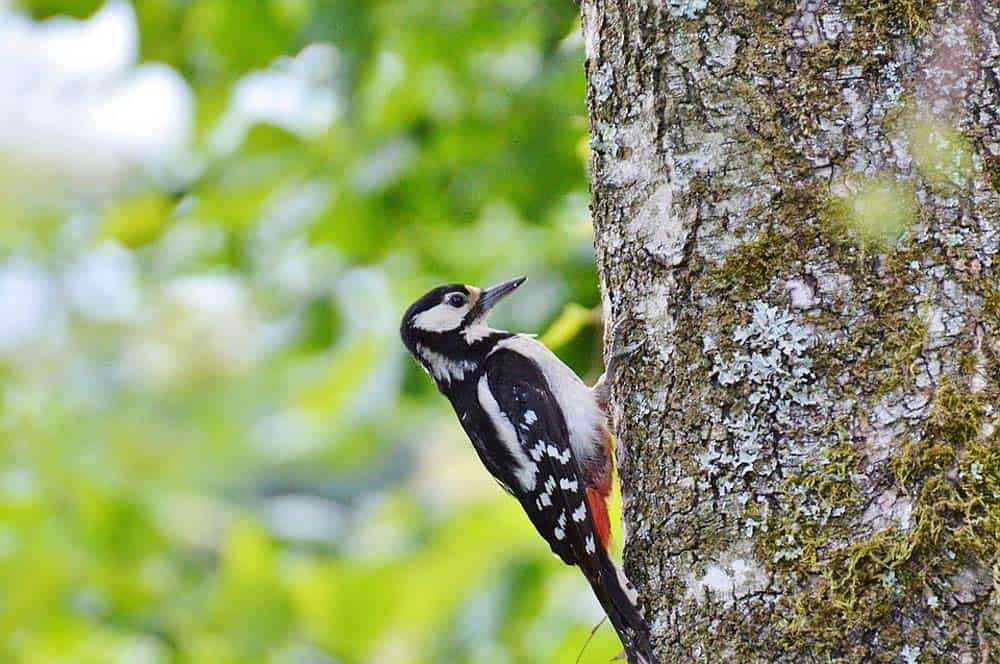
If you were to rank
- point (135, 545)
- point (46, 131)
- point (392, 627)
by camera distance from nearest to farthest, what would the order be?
point (392, 627) < point (135, 545) < point (46, 131)

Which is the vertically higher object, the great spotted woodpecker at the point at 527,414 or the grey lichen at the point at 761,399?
the great spotted woodpecker at the point at 527,414

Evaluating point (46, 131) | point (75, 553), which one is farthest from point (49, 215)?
point (46, 131)

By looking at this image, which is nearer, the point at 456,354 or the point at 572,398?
the point at 572,398

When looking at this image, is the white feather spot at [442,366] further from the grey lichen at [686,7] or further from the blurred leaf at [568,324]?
the grey lichen at [686,7]

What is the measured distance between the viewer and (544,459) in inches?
114

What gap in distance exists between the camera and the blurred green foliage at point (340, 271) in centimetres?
390

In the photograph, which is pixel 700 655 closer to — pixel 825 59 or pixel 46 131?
pixel 825 59

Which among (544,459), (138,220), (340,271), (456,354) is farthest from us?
(340,271)

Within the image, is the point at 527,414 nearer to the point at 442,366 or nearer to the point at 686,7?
the point at 442,366

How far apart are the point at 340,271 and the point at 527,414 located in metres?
1.86

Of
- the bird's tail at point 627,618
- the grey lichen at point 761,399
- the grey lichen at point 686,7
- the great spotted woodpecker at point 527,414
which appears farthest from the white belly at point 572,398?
the grey lichen at point 686,7

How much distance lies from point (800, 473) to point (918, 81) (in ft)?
2.10

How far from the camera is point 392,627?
4.45 m

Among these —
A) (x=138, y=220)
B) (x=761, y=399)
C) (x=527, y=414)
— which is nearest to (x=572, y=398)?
(x=527, y=414)
